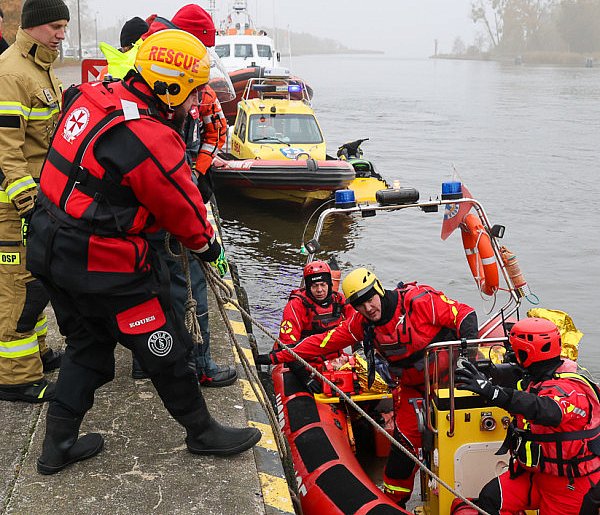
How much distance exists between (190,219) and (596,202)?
1426cm

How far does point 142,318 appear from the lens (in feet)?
9.87

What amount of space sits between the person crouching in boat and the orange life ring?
3.30ft

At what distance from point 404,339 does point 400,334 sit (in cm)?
4

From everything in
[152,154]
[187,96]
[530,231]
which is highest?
[187,96]

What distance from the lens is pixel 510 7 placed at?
385ft

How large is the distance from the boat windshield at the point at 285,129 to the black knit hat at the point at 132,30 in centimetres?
844

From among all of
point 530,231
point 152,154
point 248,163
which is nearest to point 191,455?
point 152,154

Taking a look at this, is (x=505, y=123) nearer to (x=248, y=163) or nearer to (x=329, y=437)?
(x=248, y=163)

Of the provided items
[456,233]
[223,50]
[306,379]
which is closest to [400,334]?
[306,379]

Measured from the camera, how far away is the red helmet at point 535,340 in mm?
3570

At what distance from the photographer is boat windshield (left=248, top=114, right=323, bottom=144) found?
13.7m

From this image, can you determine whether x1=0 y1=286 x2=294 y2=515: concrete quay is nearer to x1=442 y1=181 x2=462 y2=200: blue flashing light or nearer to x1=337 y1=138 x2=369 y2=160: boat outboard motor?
x1=442 y1=181 x2=462 y2=200: blue flashing light

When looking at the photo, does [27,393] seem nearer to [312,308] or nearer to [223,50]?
[312,308]

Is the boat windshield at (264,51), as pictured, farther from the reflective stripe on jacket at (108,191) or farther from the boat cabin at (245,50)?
the reflective stripe on jacket at (108,191)
